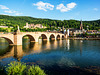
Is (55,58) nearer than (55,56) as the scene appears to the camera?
Yes

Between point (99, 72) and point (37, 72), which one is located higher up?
point (37, 72)

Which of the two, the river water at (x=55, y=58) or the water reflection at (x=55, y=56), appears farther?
the water reflection at (x=55, y=56)

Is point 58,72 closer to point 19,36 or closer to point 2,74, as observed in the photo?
point 2,74

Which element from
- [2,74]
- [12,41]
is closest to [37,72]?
[2,74]

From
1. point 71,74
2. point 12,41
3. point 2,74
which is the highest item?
point 12,41

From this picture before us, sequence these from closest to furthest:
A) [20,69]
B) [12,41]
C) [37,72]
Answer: [37,72], [20,69], [12,41]

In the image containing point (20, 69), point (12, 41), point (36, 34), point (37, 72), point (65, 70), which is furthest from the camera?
point (36, 34)

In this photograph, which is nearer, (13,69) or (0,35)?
(13,69)

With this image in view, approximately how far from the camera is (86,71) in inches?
655

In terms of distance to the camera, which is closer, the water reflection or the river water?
the river water

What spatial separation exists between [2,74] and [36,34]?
5239cm

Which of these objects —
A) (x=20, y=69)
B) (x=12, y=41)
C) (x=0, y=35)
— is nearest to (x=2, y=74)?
(x=20, y=69)

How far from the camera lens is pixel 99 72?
1620cm

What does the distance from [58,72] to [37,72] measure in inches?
232
